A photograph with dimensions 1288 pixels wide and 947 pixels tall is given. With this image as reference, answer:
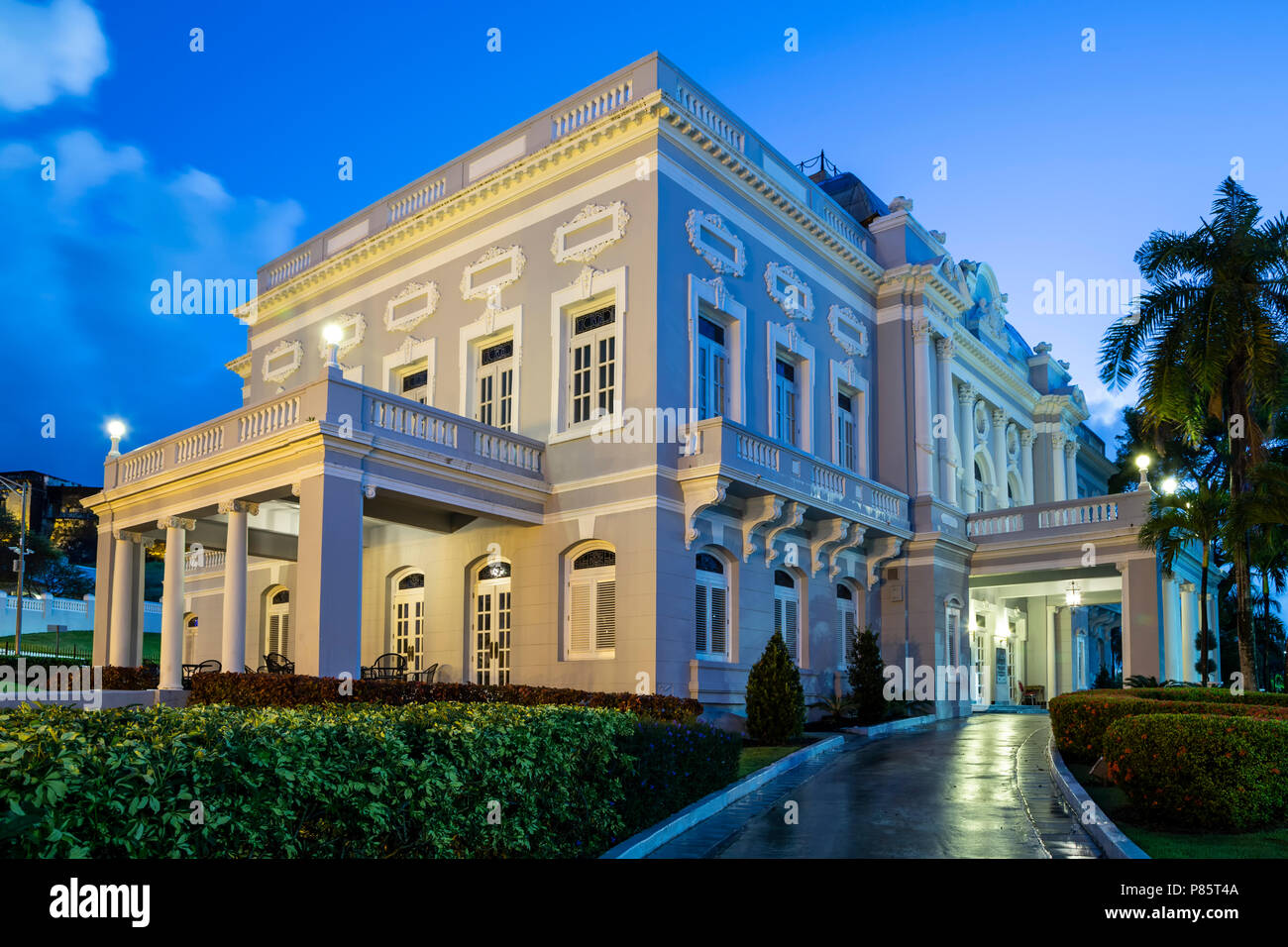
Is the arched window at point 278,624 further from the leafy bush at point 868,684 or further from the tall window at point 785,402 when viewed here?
the leafy bush at point 868,684

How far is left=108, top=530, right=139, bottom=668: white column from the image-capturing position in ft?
74.6

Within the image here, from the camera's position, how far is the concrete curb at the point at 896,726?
69.0 feet

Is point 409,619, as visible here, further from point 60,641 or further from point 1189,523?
point 60,641

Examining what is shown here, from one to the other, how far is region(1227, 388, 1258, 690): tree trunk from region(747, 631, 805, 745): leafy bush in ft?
25.8

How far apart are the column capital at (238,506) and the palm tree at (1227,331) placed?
55.2 feet

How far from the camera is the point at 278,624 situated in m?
27.1

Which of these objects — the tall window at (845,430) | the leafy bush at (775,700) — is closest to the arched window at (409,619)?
the leafy bush at (775,700)

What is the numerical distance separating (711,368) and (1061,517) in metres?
11.7

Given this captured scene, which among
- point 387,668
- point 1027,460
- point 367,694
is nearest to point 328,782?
point 367,694

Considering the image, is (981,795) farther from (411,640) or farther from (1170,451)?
(1170,451)
